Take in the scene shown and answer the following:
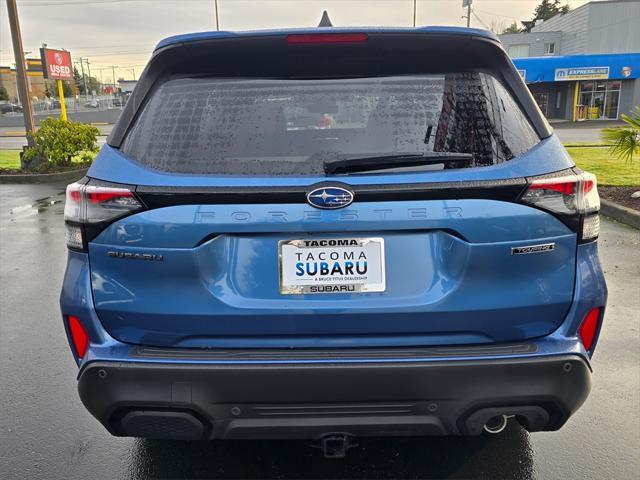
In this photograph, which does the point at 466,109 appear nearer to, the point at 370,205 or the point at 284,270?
the point at 370,205

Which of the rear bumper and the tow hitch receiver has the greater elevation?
the rear bumper

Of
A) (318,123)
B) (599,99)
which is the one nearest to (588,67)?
(599,99)

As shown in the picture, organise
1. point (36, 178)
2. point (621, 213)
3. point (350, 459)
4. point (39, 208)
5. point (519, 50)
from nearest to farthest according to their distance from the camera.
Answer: point (350, 459) < point (621, 213) < point (39, 208) < point (36, 178) < point (519, 50)

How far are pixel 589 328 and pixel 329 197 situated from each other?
1117 millimetres

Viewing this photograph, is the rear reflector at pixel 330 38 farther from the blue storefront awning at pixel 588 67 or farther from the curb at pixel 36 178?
the blue storefront awning at pixel 588 67

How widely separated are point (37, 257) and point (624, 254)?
22.2 feet

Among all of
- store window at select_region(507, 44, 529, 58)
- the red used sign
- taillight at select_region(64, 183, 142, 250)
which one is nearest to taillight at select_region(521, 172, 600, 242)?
taillight at select_region(64, 183, 142, 250)

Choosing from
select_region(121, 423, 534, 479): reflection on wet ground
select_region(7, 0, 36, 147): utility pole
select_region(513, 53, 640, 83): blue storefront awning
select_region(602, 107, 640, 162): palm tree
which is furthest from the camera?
select_region(513, 53, 640, 83): blue storefront awning

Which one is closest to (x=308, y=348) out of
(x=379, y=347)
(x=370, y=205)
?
(x=379, y=347)

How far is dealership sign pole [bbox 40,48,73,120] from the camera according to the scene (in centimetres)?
2072

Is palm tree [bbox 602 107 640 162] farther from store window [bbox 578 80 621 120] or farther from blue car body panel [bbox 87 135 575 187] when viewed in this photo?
store window [bbox 578 80 621 120]

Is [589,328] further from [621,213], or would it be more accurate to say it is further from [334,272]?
[621,213]

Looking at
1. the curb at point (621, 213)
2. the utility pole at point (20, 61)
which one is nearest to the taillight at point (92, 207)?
the curb at point (621, 213)

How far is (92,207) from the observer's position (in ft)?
6.64
